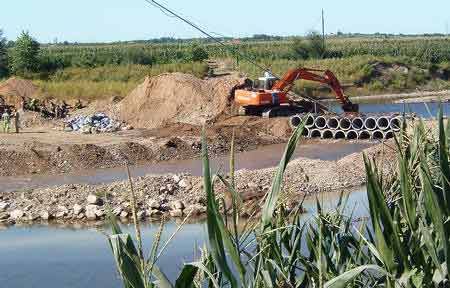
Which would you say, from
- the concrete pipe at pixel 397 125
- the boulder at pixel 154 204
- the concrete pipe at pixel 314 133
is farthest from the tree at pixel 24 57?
the boulder at pixel 154 204

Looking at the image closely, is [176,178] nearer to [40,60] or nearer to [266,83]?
[266,83]

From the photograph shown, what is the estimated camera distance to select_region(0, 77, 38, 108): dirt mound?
3694 cm

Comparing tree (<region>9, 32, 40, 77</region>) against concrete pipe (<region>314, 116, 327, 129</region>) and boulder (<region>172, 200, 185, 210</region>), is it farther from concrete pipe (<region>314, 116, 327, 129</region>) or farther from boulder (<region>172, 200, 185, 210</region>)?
boulder (<region>172, 200, 185, 210</region>)

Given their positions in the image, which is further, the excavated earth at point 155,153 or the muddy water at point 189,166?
the muddy water at point 189,166

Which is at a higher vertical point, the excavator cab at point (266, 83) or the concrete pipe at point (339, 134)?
the excavator cab at point (266, 83)

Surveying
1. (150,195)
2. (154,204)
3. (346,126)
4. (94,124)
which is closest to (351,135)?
(346,126)

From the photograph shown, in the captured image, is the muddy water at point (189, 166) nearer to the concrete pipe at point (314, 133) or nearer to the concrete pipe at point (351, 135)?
the concrete pipe at point (351, 135)

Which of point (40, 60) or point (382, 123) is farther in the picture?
point (40, 60)

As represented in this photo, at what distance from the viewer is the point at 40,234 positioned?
16.0 metres

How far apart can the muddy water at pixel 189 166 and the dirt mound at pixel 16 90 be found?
13138mm

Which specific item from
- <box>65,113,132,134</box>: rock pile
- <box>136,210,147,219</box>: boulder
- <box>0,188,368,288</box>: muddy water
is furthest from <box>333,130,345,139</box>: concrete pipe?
<box>136,210,147,219</box>: boulder

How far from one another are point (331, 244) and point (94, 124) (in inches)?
1080

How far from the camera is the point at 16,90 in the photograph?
3844 centimetres

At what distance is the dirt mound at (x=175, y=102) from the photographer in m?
32.6
